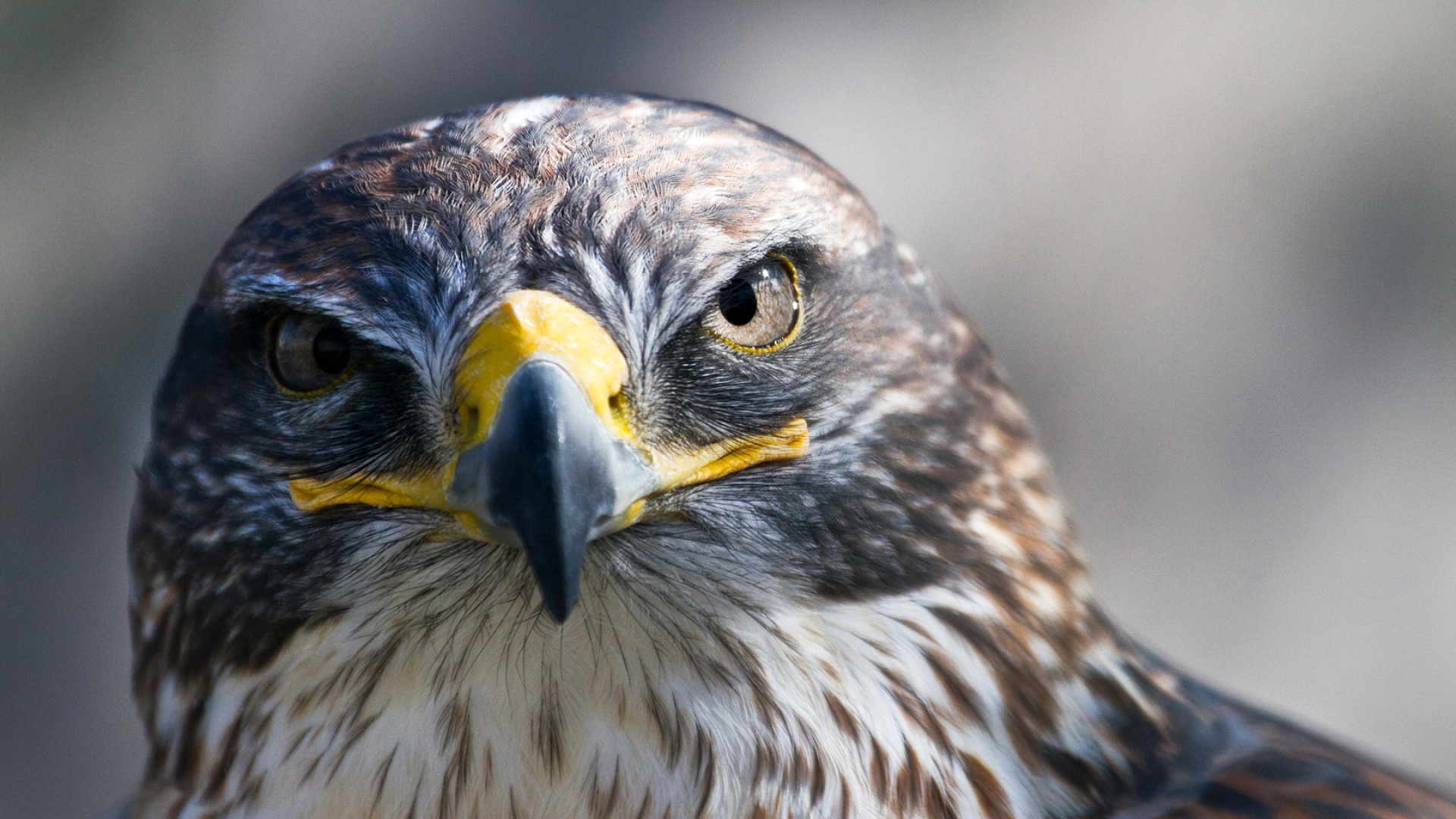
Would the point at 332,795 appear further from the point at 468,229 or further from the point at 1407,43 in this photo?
the point at 1407,43

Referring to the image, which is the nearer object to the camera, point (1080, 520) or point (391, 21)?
point (391, 21)

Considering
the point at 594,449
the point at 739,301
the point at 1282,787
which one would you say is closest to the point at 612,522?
the point at 594,449

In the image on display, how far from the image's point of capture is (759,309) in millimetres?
1242

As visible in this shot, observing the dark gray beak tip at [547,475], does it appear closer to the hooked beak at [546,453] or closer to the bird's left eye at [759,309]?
the hooked beak at [546,453]

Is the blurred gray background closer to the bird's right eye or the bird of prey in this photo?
the bird of prey

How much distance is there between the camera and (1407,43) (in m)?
2.91

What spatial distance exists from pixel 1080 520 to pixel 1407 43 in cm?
129

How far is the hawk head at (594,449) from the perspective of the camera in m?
1.16

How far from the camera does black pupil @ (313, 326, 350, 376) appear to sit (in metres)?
1.20

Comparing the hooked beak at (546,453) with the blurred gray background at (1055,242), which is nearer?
the hooked beak at (546,453)

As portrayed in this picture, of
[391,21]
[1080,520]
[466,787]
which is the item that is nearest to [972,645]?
[466,787]

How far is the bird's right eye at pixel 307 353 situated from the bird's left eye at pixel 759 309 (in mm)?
341

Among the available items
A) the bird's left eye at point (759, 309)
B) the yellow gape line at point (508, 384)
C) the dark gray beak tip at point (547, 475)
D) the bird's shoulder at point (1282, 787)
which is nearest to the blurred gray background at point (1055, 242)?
the bird's shoulder at point (1282, 787)

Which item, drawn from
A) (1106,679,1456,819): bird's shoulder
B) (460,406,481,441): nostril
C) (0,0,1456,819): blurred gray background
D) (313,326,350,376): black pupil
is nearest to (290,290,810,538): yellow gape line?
(460,406,481,441): nostril
